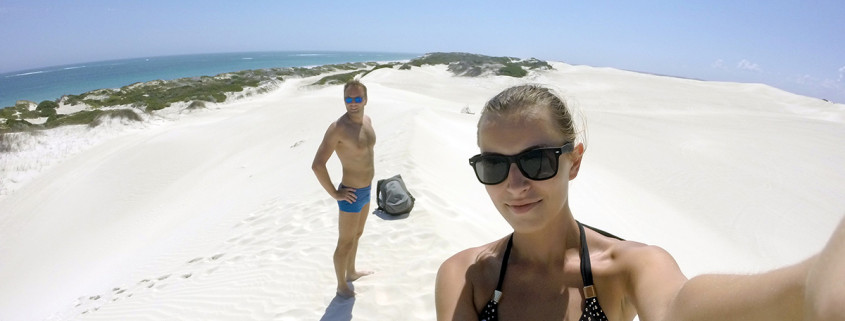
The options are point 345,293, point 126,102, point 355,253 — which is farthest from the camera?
point 126,102

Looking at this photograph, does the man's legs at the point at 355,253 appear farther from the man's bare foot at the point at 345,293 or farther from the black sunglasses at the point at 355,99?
the black sunglasses at the point at 355,99

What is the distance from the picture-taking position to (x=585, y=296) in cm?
154

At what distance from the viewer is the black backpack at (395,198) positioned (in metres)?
6.34

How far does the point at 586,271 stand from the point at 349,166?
3.11 metres

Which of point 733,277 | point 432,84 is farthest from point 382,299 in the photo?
point 432,84

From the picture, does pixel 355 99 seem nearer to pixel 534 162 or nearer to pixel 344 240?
pixel 344 240

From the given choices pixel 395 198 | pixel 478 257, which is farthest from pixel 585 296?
pixel 395 198

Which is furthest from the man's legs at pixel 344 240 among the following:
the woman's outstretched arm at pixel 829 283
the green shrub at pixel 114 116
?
the green shrub at pixel 114 116

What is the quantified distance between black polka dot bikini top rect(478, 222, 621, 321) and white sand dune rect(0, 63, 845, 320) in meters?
0.62

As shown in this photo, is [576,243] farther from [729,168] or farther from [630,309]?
[729,168]

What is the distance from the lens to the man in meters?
4.29

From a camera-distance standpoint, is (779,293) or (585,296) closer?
(779,293)

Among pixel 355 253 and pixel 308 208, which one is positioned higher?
pixel 355 253

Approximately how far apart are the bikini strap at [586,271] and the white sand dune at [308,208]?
563mm
